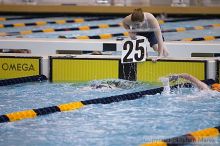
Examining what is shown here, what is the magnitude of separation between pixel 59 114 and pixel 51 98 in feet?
2.67

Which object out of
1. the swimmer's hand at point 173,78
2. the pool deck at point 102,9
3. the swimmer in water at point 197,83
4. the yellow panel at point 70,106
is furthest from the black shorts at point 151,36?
the pool deck at point 102,9

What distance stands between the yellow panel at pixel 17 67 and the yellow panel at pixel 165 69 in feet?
4.20

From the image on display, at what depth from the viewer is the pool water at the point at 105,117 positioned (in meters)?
4.96

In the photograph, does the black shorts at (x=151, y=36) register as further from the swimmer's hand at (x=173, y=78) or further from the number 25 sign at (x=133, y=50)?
the swimmer's hand at (x=173, y=78)

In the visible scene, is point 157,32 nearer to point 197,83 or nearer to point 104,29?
point 197,83

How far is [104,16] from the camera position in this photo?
46.5ft

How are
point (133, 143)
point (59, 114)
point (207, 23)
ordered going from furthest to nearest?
point (207, 23) → point (59, 114) → point (133, 143)

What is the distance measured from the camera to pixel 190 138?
15.5 feet

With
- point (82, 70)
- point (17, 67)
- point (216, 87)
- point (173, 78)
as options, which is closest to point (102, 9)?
point (17, 67)

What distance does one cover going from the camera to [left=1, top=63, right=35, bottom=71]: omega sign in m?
7.57

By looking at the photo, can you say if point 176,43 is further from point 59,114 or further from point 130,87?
point 59,114

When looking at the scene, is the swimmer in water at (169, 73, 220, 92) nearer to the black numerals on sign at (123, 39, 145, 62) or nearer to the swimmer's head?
the black numerals on sign at (123, 39, 145, 62)

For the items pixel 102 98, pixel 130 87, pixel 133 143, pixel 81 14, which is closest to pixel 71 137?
pixel 133 143

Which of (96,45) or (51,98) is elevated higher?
(96,45)
